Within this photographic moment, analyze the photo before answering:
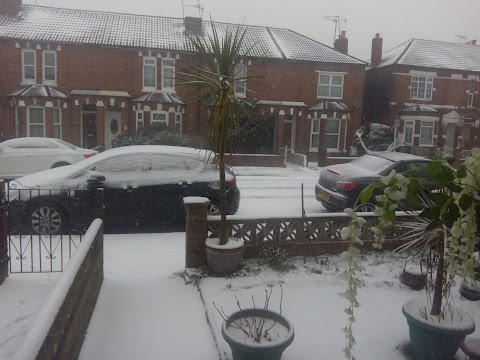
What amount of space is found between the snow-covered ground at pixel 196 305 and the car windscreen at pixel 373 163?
3075 millimetres

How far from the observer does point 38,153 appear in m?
14.2

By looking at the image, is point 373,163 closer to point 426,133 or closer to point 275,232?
point 275,232

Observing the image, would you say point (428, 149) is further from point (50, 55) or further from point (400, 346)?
point (400, 346)

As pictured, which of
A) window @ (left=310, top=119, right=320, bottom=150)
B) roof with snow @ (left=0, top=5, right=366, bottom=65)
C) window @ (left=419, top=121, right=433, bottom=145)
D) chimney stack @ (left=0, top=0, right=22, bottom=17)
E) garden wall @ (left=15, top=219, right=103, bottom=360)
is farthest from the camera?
window @ (left=419, top=121, right=433, bottom=145)

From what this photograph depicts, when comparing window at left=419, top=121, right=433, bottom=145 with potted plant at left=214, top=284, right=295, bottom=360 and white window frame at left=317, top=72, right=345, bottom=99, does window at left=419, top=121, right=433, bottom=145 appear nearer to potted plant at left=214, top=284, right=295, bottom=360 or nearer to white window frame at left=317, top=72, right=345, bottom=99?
white window frame at left=317, top=72, right=345, bottom=99

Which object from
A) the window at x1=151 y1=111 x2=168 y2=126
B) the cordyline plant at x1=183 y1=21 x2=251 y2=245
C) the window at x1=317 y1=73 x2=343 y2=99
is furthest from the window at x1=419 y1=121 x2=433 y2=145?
the cordyline plant at x1=183 y1=21 x2=251 y2=245

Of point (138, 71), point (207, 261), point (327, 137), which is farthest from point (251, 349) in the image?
point (327, 137)

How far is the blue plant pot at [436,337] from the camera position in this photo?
416cm

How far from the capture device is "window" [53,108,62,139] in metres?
22.6

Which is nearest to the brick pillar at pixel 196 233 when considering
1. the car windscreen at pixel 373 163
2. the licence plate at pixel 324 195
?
the licence plate at pixel 324 195

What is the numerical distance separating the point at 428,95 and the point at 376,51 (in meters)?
4.75

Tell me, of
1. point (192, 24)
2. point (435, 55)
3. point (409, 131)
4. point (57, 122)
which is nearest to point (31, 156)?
point (57, 122)

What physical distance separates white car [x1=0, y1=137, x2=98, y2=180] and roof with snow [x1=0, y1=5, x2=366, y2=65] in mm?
9711

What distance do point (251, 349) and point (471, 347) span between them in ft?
6.25
